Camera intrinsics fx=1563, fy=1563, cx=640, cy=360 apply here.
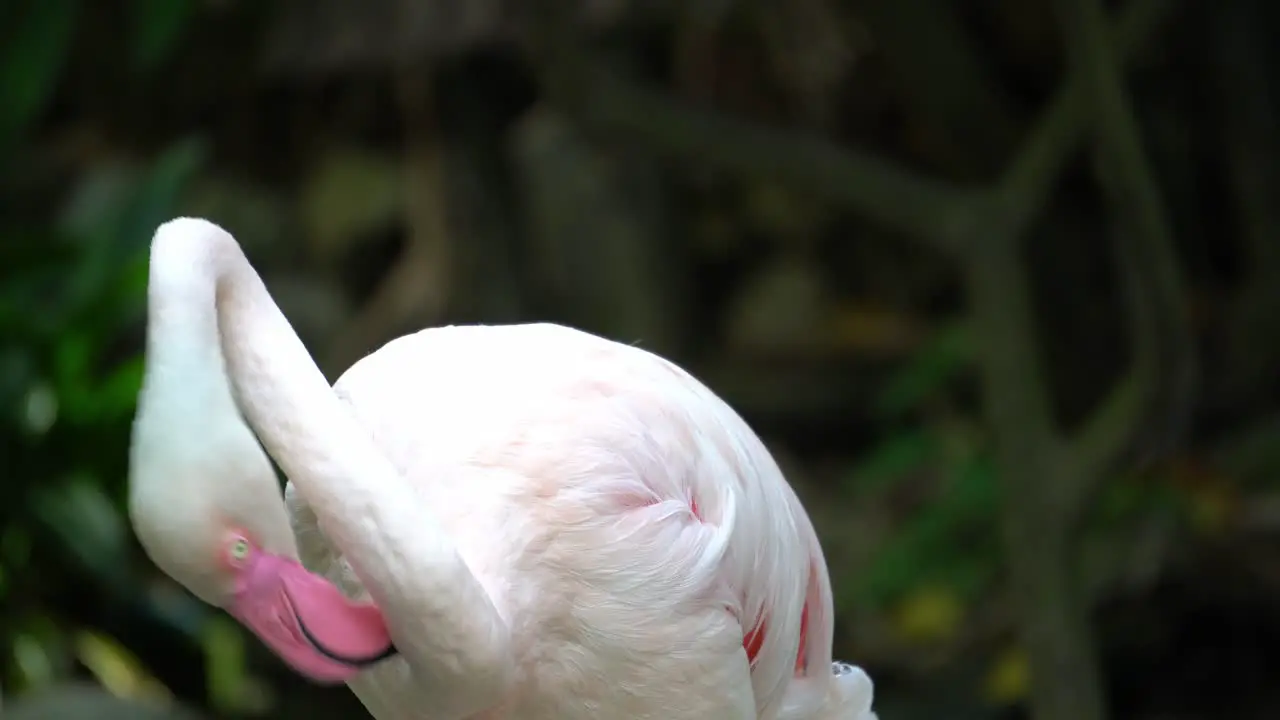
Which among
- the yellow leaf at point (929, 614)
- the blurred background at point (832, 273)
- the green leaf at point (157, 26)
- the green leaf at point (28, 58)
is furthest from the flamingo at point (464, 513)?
the green leaf at point (28, 58)

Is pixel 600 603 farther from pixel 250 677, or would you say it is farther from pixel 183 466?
pixel 250 677

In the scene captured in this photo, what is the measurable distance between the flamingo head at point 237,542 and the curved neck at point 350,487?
5 cm

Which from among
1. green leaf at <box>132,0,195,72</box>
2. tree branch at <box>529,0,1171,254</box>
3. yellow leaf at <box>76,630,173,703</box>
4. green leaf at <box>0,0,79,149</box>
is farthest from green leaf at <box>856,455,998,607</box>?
green leaf at <box>0,0,79,149</box>

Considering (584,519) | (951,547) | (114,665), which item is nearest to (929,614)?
(951,547)

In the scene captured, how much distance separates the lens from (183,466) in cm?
130

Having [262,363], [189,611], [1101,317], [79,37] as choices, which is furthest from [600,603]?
[79,37]

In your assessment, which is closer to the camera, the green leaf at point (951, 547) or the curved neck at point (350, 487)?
the curved neck at point (350, 487)

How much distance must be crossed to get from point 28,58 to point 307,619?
3162mm

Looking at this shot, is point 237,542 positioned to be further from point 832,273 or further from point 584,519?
point 832,273

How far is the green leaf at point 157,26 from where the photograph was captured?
4.10 meters

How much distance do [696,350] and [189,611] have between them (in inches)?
114

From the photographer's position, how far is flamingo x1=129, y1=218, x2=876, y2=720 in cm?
134

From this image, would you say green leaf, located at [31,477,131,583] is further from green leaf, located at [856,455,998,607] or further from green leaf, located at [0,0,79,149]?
green leaf, located at [856,455,998,607]

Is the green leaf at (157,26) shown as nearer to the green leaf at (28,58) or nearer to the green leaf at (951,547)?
the green leaf at (28,58)
